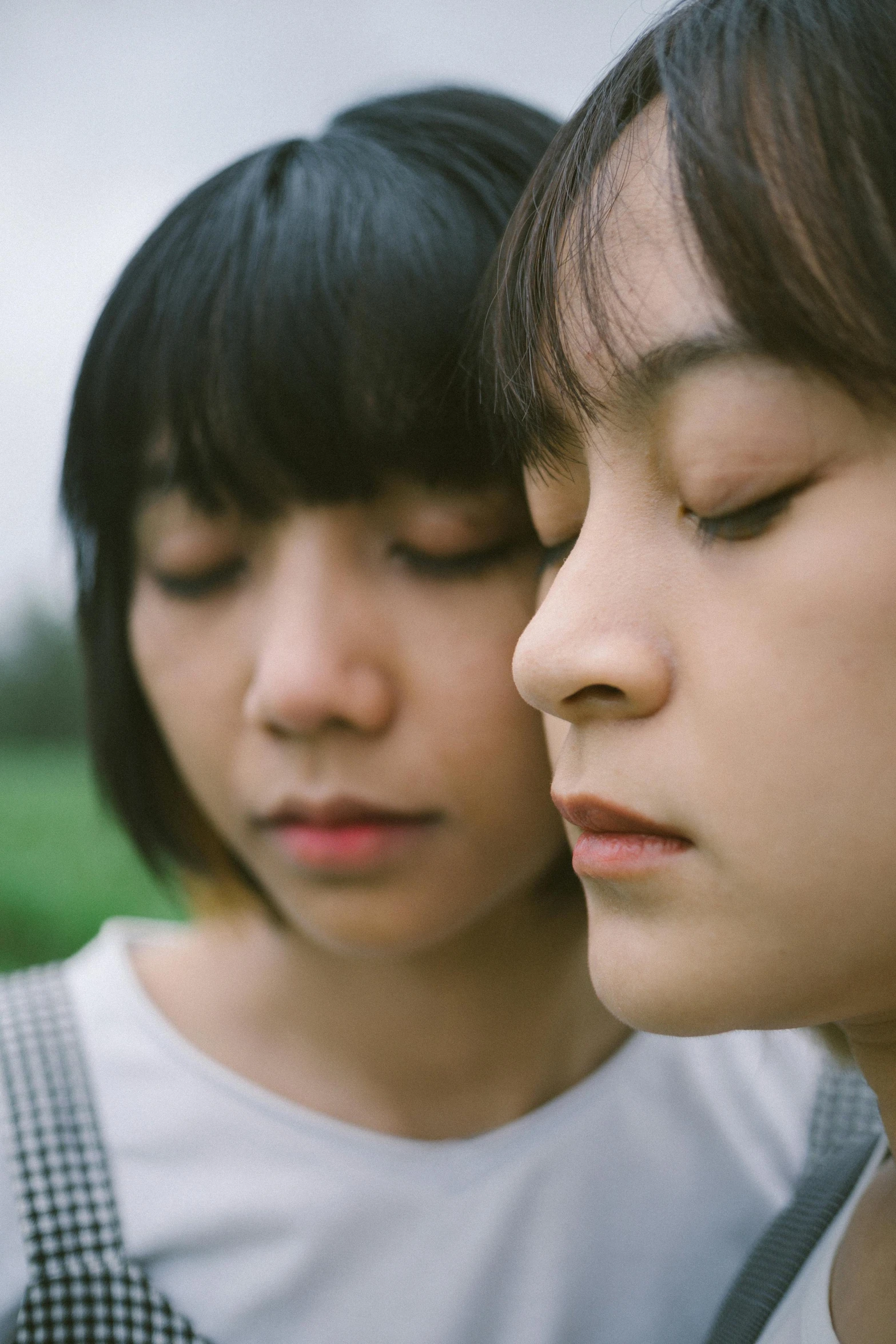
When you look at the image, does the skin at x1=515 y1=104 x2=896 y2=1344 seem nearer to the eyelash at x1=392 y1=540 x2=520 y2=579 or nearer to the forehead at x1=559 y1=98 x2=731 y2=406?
the forehead at x1=559 y1=98 x2=731 y2=406

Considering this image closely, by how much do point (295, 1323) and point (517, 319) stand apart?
79 centimetres

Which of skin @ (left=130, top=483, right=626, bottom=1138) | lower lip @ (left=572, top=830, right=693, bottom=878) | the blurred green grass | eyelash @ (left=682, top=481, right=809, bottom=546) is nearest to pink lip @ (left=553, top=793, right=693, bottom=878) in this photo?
lower lip @ (left=572, top=830, right=693, bottom=878)

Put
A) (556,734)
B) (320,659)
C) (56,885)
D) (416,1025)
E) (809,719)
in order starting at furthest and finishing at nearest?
(56,885) → (416,1025) → (320,659) → (556,734) → (809,719)

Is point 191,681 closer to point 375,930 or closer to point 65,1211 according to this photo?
point 375,930

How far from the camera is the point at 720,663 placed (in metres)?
0.57

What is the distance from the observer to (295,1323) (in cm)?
94

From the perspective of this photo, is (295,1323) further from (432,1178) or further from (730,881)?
(730,881)

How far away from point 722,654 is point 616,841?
128mm

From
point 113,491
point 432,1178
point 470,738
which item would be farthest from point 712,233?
point 432,1178

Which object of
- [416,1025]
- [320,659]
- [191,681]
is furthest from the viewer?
[416,1025]

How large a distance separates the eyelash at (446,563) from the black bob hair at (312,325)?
0.17 feet

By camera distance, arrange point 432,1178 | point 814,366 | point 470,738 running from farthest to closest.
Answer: point 432,1178, point 470,738, point 814,366

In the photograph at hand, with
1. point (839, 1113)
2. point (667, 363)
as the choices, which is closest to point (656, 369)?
point (667, 363)

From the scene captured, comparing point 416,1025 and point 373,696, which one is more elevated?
point 373,696
